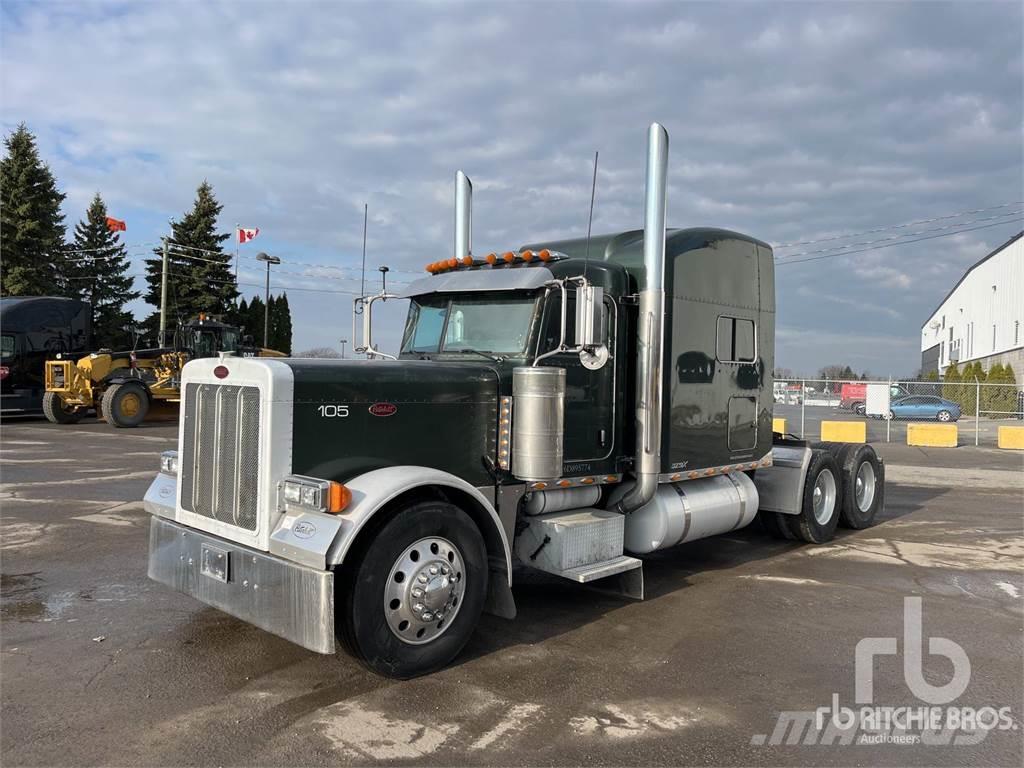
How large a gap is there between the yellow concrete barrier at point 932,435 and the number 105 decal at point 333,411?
2116cm

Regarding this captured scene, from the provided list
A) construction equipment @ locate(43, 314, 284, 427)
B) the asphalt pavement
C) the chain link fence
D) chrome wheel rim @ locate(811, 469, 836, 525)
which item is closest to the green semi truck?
the asphalt pavement

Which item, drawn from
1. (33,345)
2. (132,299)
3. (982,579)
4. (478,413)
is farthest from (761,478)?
(132,299)

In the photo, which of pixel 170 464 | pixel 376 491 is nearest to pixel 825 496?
pixel 376 491

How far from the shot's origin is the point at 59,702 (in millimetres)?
4090

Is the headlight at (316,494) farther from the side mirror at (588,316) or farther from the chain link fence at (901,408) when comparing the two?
the chain link fence at (901,408)

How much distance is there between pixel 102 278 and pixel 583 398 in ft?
150

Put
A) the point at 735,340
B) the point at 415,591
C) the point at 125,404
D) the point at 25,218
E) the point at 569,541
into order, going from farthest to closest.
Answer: the point at 25,218
the point at 125,404
the point at 735,340
the point at 569,541
the point at 415,591

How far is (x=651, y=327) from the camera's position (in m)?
5.94

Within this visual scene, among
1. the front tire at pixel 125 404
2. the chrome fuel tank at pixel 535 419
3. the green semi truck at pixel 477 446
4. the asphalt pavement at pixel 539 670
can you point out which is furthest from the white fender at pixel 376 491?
the front tire at pixel 125 404

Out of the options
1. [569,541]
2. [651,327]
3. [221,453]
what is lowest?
[569,541]

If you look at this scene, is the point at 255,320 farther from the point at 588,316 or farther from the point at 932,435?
the point at 588,316

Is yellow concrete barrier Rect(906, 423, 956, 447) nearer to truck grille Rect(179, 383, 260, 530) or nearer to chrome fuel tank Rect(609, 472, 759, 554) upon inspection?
chrome fuel tank Rect(609, 472, 759, 554)

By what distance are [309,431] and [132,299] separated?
153 feet

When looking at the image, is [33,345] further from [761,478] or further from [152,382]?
[761,478]
